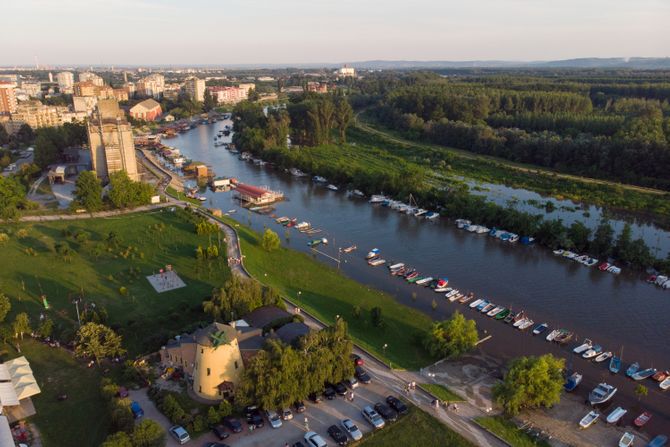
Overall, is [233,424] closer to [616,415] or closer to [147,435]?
[147,435]

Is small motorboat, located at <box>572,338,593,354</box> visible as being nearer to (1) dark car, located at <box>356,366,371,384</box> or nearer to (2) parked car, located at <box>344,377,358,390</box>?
(1) dark car, located at <box>356,366,371,384</box>

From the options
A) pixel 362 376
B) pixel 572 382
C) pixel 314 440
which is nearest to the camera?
pixel 314 440

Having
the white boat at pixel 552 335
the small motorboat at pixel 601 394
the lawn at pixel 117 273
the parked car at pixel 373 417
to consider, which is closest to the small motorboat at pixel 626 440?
the small motorboat at pixel 601 394

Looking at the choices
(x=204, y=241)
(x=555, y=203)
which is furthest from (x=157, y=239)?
(x=555, y=203)

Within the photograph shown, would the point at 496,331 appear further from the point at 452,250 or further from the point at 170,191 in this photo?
the point at 170,191

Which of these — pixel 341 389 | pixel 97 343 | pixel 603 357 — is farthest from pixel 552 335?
pixel 97 343

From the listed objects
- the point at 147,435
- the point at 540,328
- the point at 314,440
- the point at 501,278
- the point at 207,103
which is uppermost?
the point at 207,103

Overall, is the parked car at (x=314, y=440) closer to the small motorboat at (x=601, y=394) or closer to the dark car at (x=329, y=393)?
the dark car at (x=329, y=393)
